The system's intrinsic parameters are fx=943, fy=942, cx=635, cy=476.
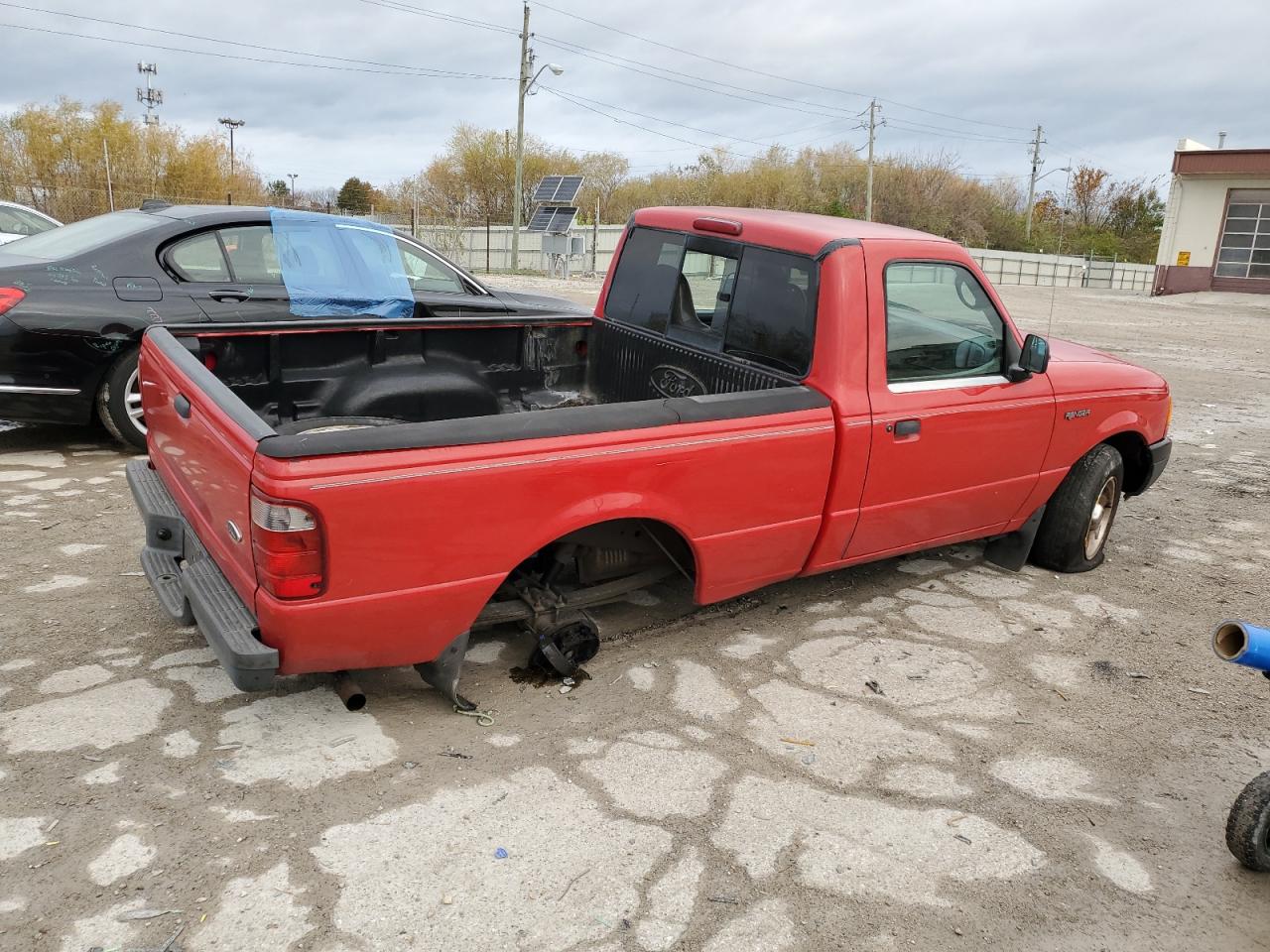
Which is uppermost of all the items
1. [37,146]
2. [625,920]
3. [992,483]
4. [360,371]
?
[37,146]

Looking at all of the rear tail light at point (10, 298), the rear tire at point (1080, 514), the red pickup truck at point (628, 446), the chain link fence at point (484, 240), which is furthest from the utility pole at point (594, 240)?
the rear tire at point (1080, 514)

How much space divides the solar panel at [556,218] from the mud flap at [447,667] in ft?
86.6

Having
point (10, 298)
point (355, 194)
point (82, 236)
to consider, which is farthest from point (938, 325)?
point (355, 194)

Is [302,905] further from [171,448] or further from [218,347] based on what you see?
[218,347]

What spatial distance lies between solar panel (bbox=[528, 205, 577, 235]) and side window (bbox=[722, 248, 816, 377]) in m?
25.1

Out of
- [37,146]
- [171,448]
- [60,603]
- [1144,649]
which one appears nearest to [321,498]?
[171,448]

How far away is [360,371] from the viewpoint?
4.58 metres

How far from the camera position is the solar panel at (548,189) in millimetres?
30975

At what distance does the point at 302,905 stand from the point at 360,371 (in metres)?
2.74

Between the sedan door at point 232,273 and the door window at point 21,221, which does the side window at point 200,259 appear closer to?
the sedan door at point 232,273

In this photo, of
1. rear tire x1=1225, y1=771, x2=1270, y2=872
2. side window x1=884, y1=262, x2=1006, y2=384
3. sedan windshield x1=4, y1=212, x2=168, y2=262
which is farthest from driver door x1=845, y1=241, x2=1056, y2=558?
sedan windshield x1=4, y1=212, x2=168, y2=262

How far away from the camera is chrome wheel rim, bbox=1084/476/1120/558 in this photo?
511 centimetres

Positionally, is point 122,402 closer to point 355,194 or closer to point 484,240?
point 484,240

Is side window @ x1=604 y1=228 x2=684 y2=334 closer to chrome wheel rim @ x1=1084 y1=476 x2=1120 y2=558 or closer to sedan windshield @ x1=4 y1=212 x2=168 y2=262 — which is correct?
chrome wheel rim @ x1=1084 y1=476 x2=1120 y2=558
